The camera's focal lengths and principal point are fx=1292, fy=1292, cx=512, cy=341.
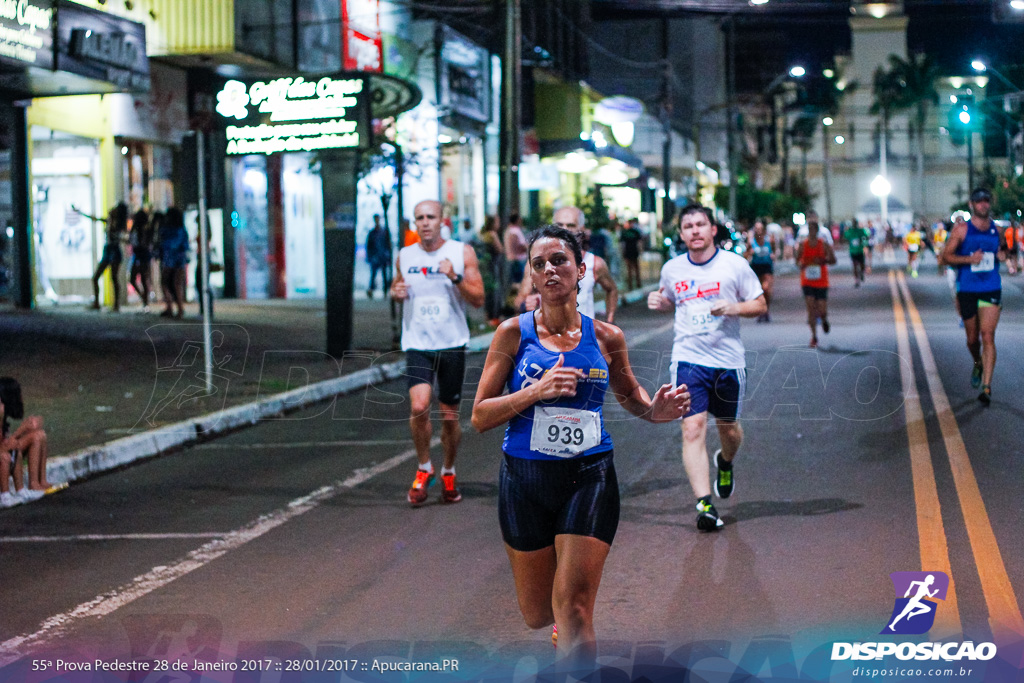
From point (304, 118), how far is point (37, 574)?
378 inches

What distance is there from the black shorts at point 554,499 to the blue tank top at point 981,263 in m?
8.42

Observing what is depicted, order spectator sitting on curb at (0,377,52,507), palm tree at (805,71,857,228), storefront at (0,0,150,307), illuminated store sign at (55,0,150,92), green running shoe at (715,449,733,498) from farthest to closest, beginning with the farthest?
palm tree at (805,71,857,228) → illuminated store sign at (55,0,150,92) → storefront at (0,0,150,307) → spectator sitting on curb at (0,377,52,507) → green running shoe at (715,449,733,498)

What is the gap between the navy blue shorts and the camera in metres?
7.66

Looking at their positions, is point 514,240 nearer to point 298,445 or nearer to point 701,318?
point 298,445

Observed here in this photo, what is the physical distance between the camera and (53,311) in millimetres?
21531

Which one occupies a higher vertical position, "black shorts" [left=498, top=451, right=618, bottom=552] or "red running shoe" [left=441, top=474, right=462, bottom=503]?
"black shorts" [left=498, top=451, right=618, bottom=552]

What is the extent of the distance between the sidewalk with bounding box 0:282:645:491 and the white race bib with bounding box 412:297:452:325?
3218mm

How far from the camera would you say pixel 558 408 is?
4.45m

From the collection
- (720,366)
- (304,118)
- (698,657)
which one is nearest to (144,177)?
(304,118)

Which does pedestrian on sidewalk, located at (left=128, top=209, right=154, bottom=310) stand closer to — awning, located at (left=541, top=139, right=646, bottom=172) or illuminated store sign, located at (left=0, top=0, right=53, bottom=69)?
illuminated store sign, located at (left=0, top=0, right=53, bottom=69)

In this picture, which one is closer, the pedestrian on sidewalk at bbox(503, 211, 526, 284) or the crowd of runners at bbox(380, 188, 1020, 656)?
the crowd of runners at bbox(380, 188, 1020, 656)

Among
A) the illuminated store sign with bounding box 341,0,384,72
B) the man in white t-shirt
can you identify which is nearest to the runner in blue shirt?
the man in white t-shirt

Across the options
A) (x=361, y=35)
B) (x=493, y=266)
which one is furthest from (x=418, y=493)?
(x=361, y=35)

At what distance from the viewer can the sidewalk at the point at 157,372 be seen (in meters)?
11.2
